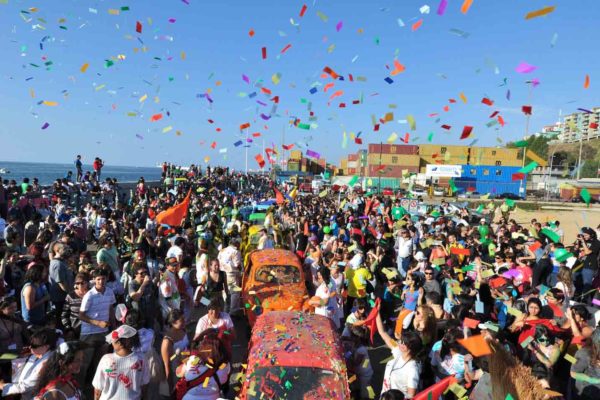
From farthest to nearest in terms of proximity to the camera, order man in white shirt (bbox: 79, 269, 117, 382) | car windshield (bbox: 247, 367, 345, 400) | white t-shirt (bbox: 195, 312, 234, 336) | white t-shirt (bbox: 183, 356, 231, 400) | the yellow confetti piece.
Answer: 1. man in white shirt (bbox: 79, 269, 117, 382)
2. white t-shirt (bbox: 195, 312, 234, 336)
3. the yellow confetti piece
4. white t-shirt (bbox: 183, 356, 231, 400)
5. car windshield (bbox: 247, 367, 345, 400)

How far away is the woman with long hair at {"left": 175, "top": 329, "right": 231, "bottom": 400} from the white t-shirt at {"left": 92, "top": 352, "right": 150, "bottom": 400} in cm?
43

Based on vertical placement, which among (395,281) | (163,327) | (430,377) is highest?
(395,281)

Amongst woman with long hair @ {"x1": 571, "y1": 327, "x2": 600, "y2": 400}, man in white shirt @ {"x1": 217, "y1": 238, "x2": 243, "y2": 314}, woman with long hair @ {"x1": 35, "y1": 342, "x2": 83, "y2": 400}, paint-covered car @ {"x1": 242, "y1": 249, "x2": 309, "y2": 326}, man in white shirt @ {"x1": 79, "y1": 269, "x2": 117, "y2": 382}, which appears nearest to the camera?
woman with long hair @ {"x1": 35, "y1": 342, "x2": 83, "y2": 400}

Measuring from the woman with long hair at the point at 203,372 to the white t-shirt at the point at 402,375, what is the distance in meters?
1.74

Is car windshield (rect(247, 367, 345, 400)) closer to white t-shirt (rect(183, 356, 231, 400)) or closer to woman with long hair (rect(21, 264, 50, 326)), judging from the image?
white t-shirt (rect(183, 356, 231, 400))

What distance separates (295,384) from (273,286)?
330 centimetres

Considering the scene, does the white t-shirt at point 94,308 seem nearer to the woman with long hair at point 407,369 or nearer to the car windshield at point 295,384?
the car windshield at point 295,384

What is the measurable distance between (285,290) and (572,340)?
4173 mm

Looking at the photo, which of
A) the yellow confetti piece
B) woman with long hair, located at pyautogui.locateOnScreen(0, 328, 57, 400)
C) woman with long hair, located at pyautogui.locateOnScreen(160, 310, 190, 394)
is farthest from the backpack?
the yellow confetti piece

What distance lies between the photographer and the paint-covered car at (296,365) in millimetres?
3602

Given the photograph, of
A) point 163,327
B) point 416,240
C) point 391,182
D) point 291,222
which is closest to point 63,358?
point 163,327

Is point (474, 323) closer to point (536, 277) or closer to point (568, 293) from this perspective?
point (568, 293)

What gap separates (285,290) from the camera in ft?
22.4

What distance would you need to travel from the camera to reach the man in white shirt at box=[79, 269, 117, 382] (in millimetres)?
5012
